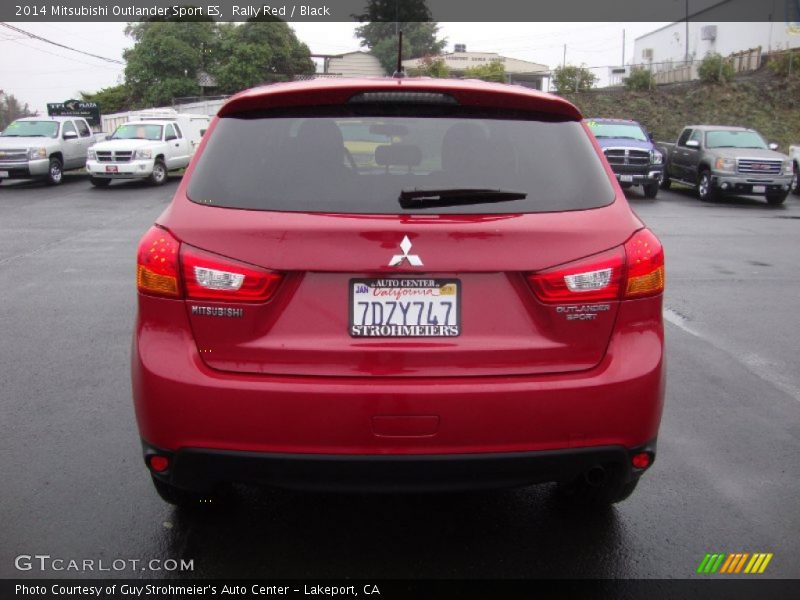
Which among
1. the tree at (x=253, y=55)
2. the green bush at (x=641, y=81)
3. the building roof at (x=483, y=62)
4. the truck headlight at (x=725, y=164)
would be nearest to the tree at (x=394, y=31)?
the building roof at (x=483, y=62)

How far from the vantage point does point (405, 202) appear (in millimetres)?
2734

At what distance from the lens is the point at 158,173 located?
74.4ft

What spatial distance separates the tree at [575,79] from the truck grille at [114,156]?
2637 centimetres

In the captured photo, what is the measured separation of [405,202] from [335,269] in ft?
1.12

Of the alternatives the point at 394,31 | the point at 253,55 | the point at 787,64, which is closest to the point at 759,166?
the point at 787,64

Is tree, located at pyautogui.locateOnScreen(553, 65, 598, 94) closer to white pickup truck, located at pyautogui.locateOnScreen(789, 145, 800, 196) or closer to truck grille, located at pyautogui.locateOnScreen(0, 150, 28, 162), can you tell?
white pickup truck, located at pyautogui.locateOnScreen(789, 145, 800, 196)

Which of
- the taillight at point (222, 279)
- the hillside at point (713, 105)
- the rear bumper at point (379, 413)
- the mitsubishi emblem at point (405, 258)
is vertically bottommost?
the rear bumper at point (379, 413)

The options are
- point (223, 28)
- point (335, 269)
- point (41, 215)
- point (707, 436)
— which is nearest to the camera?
point (335, 269)

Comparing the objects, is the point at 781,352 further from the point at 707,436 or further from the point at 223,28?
the point at 223,28

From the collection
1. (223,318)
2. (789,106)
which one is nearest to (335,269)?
(223,318)

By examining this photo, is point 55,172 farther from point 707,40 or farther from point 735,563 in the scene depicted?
point 707,40

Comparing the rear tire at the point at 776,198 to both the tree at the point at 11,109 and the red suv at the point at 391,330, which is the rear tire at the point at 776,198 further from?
the tree at the point at 11,109

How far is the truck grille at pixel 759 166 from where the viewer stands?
19.4 metres

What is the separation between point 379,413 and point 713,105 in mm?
38890
